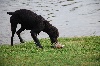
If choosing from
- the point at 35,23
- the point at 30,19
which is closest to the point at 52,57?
the point at 35,23

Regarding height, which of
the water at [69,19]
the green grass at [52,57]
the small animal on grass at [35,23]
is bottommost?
the water at [69,19]

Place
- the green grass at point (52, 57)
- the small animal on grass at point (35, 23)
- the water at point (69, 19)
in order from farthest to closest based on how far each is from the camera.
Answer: the water at point (69, 19) → the small animal on grass at point (35, 23) → the green grass at point (52, 57)

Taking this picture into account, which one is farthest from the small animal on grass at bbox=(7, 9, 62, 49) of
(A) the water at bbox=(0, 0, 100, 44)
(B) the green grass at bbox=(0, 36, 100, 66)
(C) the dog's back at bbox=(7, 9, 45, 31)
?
(A) the water at bbox=(0, 0, 100, 44)

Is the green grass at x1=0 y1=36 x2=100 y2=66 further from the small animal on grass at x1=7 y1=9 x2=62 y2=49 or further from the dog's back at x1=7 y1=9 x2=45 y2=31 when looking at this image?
the dog's back at x1=7 y1=9 x2=45 y2=31

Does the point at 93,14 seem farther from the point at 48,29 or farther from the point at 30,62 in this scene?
the point at 30,62

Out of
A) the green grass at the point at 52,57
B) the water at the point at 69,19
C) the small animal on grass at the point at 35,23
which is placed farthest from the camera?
the water at the point at 69,19

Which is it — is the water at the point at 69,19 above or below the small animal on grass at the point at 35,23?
below

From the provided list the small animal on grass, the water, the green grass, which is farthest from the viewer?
the water

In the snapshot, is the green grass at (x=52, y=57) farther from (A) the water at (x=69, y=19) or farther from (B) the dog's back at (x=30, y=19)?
(A) the water at (x=69, y=19)

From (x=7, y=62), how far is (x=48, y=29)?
3692mm

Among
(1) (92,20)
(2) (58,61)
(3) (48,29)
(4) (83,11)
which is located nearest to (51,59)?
(2) (58,61)

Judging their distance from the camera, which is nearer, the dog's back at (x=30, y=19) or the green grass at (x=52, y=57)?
the green grass at (x=52, y=57)

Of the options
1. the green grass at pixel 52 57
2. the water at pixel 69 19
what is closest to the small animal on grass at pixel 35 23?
the green grass at pixel 52 57

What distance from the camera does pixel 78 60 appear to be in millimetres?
10750
